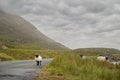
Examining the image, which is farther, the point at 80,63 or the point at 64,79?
the point at 80,63

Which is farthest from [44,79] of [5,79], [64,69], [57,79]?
[64,69]

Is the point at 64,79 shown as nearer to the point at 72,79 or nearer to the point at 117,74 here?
the point at 72,79

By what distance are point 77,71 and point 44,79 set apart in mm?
4718

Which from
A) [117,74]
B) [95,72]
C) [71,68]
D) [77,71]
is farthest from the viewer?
[71,68]

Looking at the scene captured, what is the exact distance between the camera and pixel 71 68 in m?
29.5

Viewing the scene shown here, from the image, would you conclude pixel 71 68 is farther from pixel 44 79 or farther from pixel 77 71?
pixel 44 79

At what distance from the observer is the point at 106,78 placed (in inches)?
850

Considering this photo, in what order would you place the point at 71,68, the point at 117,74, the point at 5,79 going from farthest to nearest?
the point at 71,68 < the point at 5,79 < the point at 117,74

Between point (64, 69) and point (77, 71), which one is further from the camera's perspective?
point (64, 69)

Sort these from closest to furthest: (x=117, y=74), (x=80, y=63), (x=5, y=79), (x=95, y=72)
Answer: (x=117, y=74)
(x=5, y=79)
(x=95, y=72)
(x=80, y=63)

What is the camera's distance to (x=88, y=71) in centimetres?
2616

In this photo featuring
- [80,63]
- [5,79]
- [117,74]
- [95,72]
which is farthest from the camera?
[80,63]

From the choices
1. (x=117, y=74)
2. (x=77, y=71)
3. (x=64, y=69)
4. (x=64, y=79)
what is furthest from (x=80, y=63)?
(x=117, y=74)

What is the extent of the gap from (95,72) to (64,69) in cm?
505
